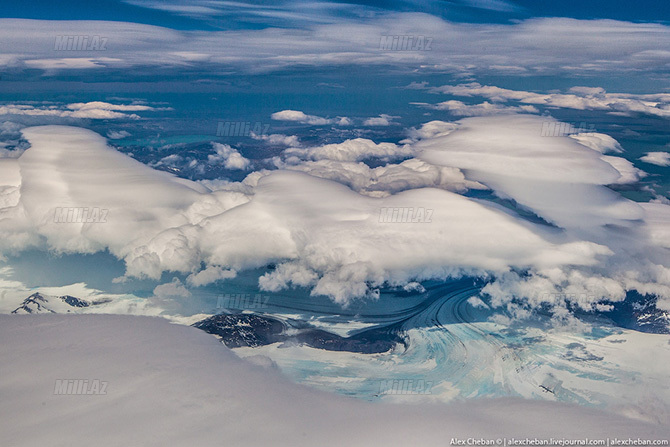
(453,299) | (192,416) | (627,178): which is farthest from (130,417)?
(627,178)

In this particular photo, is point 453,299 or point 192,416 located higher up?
point 192,416

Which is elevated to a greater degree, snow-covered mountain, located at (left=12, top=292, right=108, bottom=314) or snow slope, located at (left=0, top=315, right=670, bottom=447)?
snow slope, located at (left=0, top=315, right=670, bottom=447)

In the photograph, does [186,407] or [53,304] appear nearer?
[186,407]

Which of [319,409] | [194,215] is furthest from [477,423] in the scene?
[194,215]

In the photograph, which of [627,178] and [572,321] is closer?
[572,321]

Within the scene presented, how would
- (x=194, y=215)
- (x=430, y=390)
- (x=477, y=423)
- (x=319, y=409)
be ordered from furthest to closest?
1. (x=194, y=215)
2. (x=430, y=390)
3. (x=319, y=409)
4. (x=477, y=423)

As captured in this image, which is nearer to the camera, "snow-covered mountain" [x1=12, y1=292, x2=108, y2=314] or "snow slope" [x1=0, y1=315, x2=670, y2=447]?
"snow slope" [x1=0, y1=315, x2=670, y2=447]

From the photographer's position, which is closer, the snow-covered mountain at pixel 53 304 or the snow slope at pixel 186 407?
the snow slope at pixel 186 407

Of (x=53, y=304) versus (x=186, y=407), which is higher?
(x=186, y=407)

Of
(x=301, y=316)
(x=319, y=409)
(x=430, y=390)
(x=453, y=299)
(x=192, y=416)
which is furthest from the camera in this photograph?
(x=453, y=299)

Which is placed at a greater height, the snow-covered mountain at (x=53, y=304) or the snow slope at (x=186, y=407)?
the snow slope at (x=186, y=407)

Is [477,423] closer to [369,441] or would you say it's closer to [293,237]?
[369,441]
